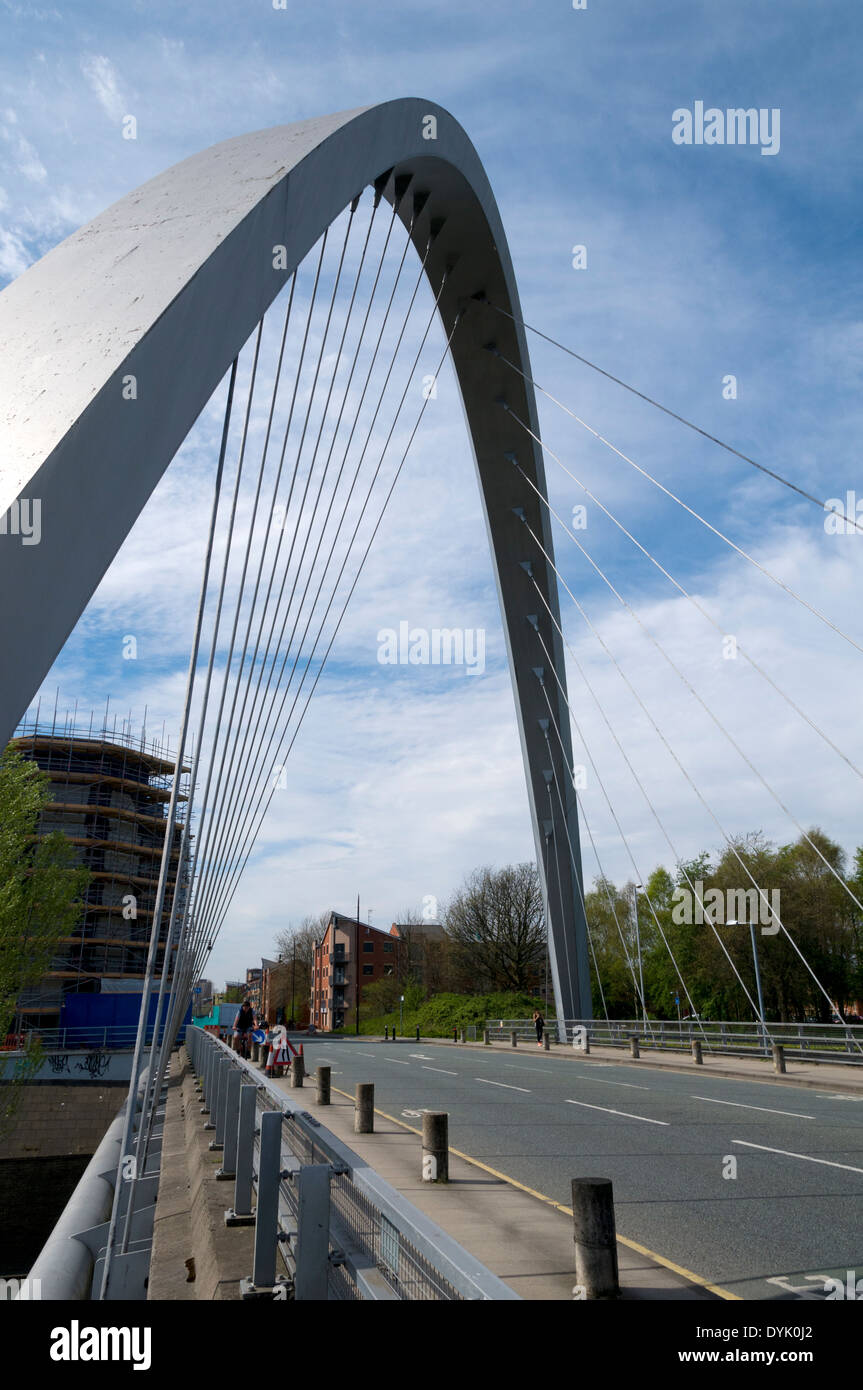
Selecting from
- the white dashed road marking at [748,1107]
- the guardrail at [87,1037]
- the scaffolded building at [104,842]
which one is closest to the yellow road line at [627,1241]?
the white dashed road marking at [748,1107]

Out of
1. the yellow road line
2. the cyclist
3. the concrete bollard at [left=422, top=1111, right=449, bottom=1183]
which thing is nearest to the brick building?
the cyclist

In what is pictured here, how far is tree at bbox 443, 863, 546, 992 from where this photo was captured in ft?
179

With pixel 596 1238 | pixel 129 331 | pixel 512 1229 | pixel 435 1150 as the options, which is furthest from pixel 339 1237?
pixel 435 1150

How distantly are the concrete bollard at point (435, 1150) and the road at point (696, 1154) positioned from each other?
2.29 ft

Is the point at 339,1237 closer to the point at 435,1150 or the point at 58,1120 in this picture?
the point at 435,1150

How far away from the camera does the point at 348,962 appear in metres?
87.2

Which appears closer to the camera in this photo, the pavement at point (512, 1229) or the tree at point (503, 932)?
the pavement at point (512, 1229)

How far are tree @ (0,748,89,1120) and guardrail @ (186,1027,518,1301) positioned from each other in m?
25.2

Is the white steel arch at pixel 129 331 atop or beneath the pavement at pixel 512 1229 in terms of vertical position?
atop

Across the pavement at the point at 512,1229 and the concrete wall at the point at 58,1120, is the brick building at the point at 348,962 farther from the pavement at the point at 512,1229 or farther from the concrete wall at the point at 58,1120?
the pavement at the point at 512,1229

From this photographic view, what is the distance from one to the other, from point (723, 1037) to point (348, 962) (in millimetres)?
66433

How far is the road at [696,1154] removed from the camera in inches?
228

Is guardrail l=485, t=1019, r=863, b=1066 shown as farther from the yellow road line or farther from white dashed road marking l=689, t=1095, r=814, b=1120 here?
the yellow road line
